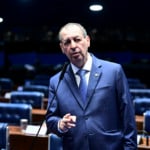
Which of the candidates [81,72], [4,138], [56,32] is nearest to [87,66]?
[81,72]

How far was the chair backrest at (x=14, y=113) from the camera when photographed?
4.40 meters

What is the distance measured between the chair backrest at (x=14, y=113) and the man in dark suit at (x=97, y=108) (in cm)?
210

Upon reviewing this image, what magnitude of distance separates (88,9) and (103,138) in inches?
224

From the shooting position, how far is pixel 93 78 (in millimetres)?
2316

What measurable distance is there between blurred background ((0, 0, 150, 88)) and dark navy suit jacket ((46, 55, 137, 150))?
4.83 metres

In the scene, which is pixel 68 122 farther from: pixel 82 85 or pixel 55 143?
pixel 55 143

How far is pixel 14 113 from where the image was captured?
4.47 meters

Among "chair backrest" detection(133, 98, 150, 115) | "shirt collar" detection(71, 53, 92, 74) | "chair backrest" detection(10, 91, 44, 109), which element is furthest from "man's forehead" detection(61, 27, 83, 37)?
"chair backrest" detection(10, 91, 44, 109)

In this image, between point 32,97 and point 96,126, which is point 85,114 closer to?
point 96,126

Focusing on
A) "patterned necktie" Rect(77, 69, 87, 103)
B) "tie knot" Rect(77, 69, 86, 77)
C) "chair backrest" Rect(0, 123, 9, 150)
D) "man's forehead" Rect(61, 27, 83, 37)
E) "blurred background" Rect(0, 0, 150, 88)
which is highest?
"blurred background" Rect(0, 0, 150, 88)

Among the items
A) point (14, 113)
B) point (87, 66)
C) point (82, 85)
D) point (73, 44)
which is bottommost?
point (14, 113)

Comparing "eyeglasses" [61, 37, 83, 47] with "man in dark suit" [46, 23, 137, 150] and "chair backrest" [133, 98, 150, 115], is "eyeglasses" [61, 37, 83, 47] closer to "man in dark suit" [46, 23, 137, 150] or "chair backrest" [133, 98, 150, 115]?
"man in dark suit" [46, 23, 137, 150]

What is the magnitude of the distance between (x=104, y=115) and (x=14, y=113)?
7.79ft

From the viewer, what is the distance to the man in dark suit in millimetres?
2258
